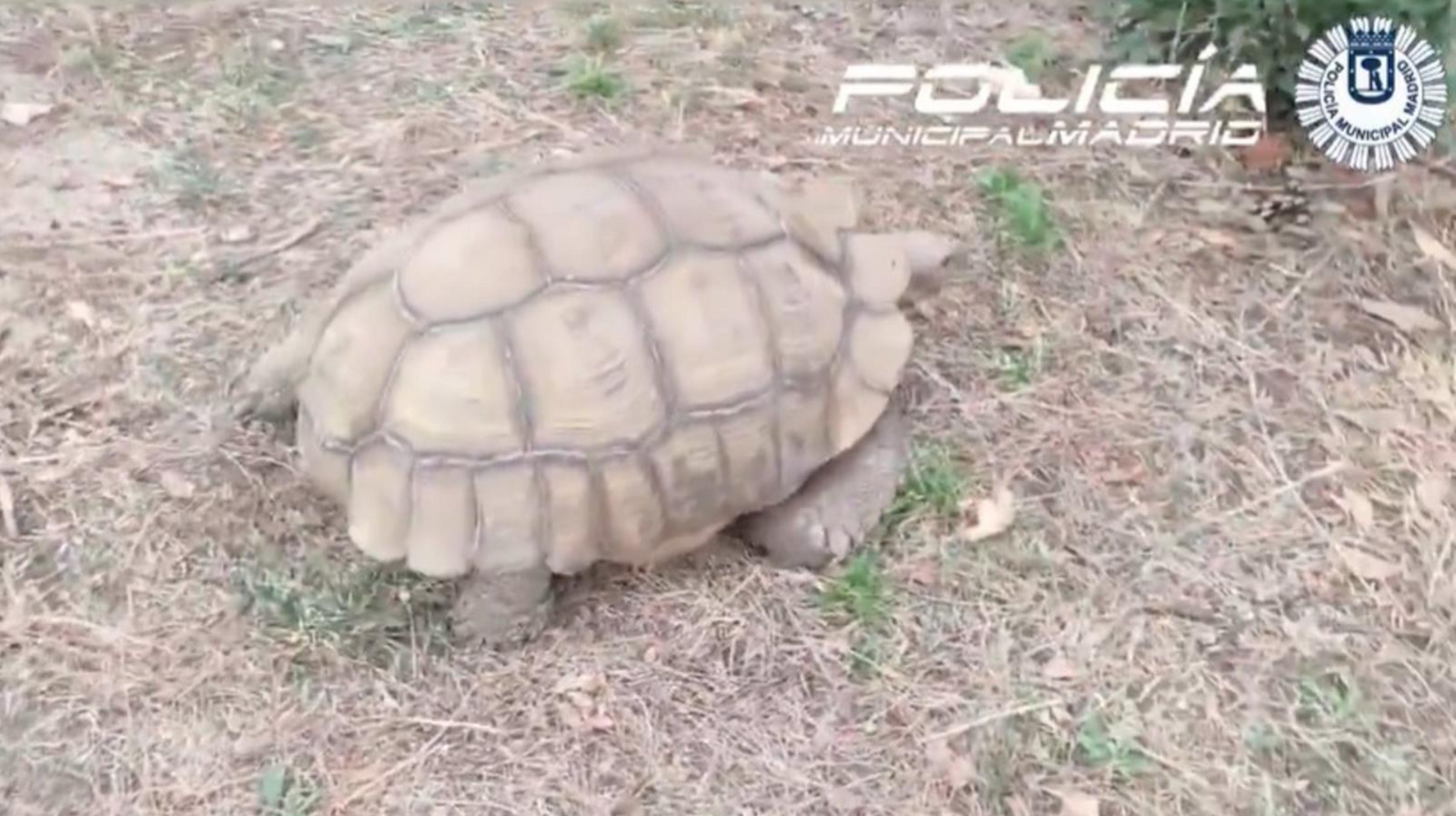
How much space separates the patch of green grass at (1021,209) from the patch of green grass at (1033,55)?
496 millimetres

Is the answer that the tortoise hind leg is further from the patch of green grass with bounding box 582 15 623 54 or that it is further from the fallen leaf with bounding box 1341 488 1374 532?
the patch of green grass with bounding box 582 15 623 54

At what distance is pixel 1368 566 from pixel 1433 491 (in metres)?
0.32

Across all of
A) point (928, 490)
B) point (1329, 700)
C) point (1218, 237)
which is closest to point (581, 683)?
point (928, 490)

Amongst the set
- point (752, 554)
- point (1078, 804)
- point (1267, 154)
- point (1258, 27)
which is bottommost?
point (1078, 804)

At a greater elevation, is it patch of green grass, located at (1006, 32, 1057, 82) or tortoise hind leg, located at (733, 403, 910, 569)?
patch of green grass, located at (1006, 32, 1057, 82)

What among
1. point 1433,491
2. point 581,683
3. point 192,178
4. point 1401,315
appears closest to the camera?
point 581,683

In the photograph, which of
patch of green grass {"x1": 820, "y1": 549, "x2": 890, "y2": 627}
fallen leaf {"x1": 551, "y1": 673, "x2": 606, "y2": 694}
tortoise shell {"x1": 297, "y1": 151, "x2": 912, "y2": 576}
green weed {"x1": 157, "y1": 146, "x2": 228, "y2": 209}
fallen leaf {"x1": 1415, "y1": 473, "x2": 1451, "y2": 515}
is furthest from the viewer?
green weed {"x1": 157, "y1": 146, "x2": 228, "y2": 209}

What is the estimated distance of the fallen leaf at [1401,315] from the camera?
4281 millimetres

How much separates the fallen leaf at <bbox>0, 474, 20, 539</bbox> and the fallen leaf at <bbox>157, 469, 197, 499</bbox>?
33 cm

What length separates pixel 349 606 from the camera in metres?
3.60

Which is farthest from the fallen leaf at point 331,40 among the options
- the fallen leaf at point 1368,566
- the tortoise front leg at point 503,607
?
the fallen leaf at point 1368,566

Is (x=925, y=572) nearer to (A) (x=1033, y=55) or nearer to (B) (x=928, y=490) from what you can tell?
(B) (x=928, y=490)

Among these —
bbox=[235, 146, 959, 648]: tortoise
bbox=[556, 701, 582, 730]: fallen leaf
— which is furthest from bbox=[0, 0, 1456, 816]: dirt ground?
bbox=[235, 146, 959, 648]: tortoise

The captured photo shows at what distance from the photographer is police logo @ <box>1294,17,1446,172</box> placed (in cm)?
467
